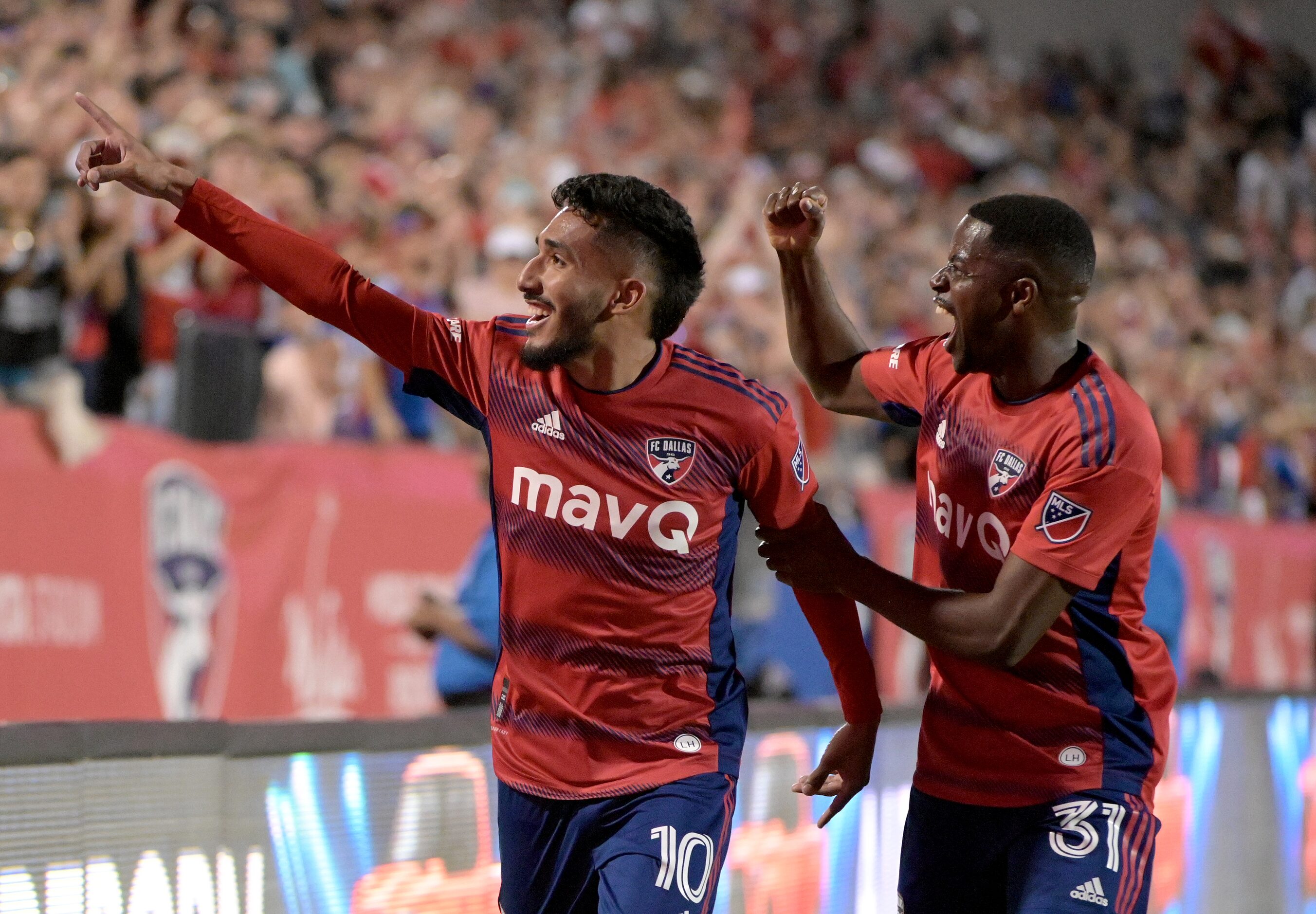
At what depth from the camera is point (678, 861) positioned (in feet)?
11.1

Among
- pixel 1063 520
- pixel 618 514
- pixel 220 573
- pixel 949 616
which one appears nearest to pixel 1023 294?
pixel 1063 520

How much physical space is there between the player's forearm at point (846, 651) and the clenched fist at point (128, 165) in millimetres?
1597

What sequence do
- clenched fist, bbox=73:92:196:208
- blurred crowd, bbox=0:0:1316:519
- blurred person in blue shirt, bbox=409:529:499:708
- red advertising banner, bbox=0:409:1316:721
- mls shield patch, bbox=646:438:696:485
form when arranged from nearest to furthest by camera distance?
clenched fist, bbox=73:92:196:208
mls shield patch, bbox=646:438:696:485
blurred person in blue shirt, bbox=409:529:499:708
red advertising banner, bbox=0:409:1316:721
blurred crowd, bbox=0:0:1316:519

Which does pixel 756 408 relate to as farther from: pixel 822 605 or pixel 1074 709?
pixel 1074 709

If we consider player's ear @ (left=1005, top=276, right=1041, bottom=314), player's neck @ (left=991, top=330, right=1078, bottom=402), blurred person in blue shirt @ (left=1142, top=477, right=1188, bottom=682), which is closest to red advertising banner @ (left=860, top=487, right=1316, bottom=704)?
blurred person in blue shirt @ (left=1142, top=477, right=1188, bottom=682)

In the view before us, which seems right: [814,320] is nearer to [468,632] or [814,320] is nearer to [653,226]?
[653,226]

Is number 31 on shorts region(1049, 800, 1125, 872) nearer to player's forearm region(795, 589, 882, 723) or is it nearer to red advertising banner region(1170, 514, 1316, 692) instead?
player's forearm region(795, 589, 882, 723)

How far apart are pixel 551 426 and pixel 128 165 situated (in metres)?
1.03

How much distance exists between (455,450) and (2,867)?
5073mm

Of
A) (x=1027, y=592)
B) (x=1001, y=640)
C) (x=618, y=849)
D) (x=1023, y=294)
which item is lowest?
(x=618, y=849)

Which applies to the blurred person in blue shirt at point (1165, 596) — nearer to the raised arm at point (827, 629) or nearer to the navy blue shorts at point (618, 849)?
the raised arm at point (827, 629)

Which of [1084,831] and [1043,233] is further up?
[1043,233]

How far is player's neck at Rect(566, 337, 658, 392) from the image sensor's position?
360 cm

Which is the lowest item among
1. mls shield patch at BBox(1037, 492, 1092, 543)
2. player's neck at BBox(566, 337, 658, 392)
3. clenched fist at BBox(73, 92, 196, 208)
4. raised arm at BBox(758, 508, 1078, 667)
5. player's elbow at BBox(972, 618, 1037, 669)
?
player's elbow at BBox(972, 618, 1037, 669)
